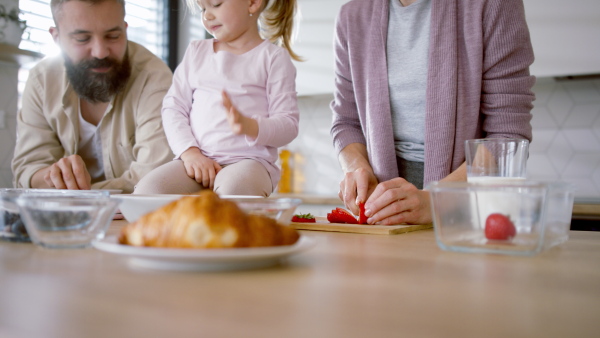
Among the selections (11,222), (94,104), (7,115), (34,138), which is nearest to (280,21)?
(94,104)

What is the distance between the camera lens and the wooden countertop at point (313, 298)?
297 millimetres

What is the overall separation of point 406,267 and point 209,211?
194mm

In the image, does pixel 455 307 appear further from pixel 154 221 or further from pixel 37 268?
pixel 37 268

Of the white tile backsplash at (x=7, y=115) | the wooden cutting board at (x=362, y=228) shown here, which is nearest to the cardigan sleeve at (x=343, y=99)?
the wooden cutting board at (x=362, y=228)

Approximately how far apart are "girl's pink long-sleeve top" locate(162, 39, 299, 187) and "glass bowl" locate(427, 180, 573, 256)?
90 cm

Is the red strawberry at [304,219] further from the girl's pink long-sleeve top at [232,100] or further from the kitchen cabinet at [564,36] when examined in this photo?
the kitchen cabinet at [564,36]

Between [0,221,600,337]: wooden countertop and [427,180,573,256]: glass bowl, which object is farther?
[427,180,573,256]: glass bowl

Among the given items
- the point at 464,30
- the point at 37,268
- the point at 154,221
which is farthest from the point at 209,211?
the point at 464,30

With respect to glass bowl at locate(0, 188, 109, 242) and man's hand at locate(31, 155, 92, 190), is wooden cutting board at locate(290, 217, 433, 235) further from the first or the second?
man's hand at locate(31, 155, 92, 190)

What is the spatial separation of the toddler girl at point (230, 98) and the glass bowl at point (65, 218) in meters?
0.78

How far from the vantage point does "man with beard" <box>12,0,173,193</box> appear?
1703 mm

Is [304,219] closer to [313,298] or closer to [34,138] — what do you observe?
[313,298]

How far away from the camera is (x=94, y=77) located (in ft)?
5.69

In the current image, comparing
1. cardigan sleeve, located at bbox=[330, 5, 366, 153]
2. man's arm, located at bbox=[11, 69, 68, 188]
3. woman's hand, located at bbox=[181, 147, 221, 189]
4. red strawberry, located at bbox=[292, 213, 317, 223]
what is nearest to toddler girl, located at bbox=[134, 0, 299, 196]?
woman's hand, located at bbox=[181, 147, 221, 189]
